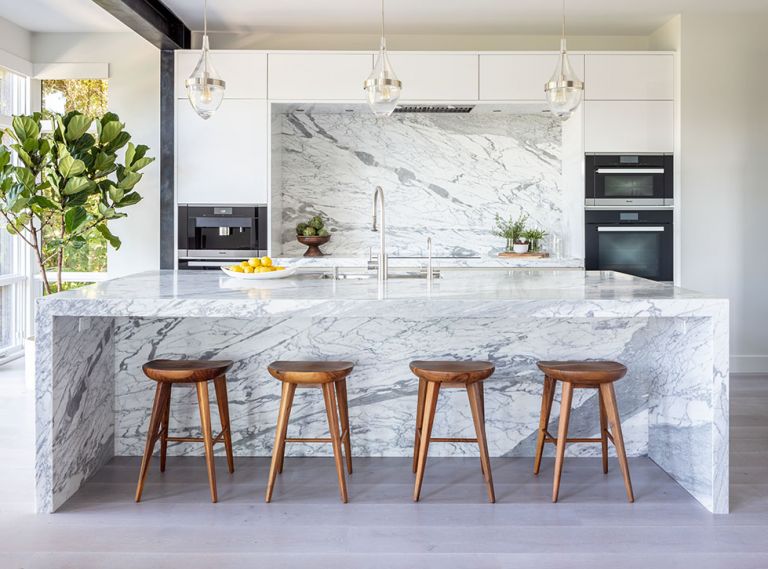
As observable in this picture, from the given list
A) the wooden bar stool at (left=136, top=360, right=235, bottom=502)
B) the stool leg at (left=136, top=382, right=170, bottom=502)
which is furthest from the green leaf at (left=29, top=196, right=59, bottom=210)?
the stool leg at (left=136, top=382, right=170, bottom=502)

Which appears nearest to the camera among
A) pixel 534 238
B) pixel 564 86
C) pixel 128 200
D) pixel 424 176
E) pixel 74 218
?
pixel 564 86

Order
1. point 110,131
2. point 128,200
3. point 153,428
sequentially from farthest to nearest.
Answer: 1. point 128,200
2. point 110,131
3. point 153,428

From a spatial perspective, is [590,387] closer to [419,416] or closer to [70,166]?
[419,416]

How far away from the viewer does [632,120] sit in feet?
18.3

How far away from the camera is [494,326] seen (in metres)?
3.50

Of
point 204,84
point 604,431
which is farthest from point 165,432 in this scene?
point 604,431

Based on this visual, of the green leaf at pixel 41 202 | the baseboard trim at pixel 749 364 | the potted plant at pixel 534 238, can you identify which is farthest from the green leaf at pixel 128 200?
the baseboard trim at pixel 749 364

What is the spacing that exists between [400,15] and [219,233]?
2113 millimetres

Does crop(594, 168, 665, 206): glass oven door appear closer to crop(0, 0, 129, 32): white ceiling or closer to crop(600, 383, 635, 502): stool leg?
crop(600, 383, 635, 502): stool leg

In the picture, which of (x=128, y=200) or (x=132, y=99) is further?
(x=132, y=99)

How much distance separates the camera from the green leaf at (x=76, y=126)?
5.13 m

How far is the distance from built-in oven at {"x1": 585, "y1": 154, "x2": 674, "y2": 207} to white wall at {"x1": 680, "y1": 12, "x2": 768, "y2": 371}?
16cm

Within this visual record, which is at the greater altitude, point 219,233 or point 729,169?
point 729,169

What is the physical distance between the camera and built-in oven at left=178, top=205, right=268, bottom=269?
5629mm
